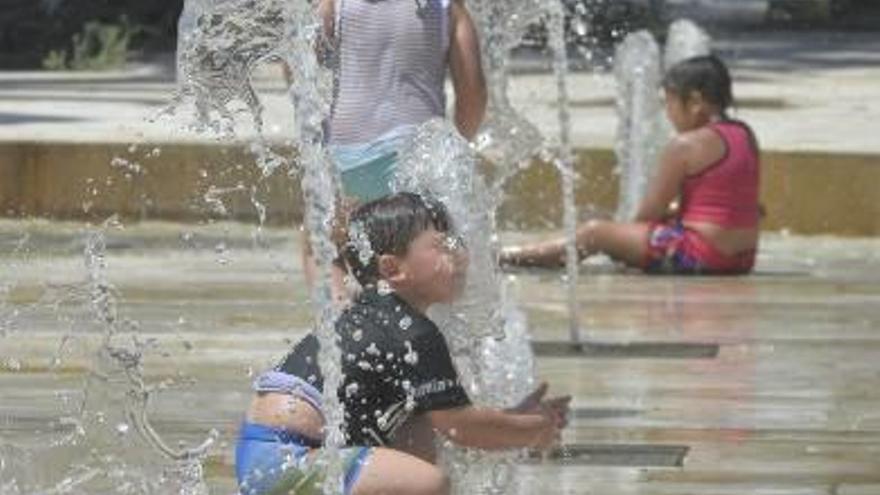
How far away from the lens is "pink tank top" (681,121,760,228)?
1254cm

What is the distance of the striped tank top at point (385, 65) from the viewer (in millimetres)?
8055

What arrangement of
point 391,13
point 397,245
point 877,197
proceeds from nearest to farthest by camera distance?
point 397,245 → point 391,13 → point 877,197

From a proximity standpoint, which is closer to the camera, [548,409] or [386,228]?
[548,409]

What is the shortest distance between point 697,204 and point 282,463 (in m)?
6.90

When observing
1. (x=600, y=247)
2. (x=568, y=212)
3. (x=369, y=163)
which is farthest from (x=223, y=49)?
(x=600, y=247)

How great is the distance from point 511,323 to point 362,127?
102 cm

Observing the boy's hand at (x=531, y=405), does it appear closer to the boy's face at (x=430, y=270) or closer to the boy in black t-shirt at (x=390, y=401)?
the boy in black t-shirt at (x=390, y=401)

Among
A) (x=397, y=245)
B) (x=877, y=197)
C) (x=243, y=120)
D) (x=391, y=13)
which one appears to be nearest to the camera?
(x=397, y=245)

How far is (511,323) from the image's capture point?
881cm

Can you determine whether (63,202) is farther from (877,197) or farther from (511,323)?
(511,323)

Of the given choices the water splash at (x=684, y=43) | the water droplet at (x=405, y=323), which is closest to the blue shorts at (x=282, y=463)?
the water droplet at (x=405, y=323)

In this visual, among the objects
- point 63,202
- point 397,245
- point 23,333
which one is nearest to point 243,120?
point 63,202

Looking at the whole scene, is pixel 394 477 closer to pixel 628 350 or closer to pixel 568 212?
pixel 628 350

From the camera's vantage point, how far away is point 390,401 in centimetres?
591
